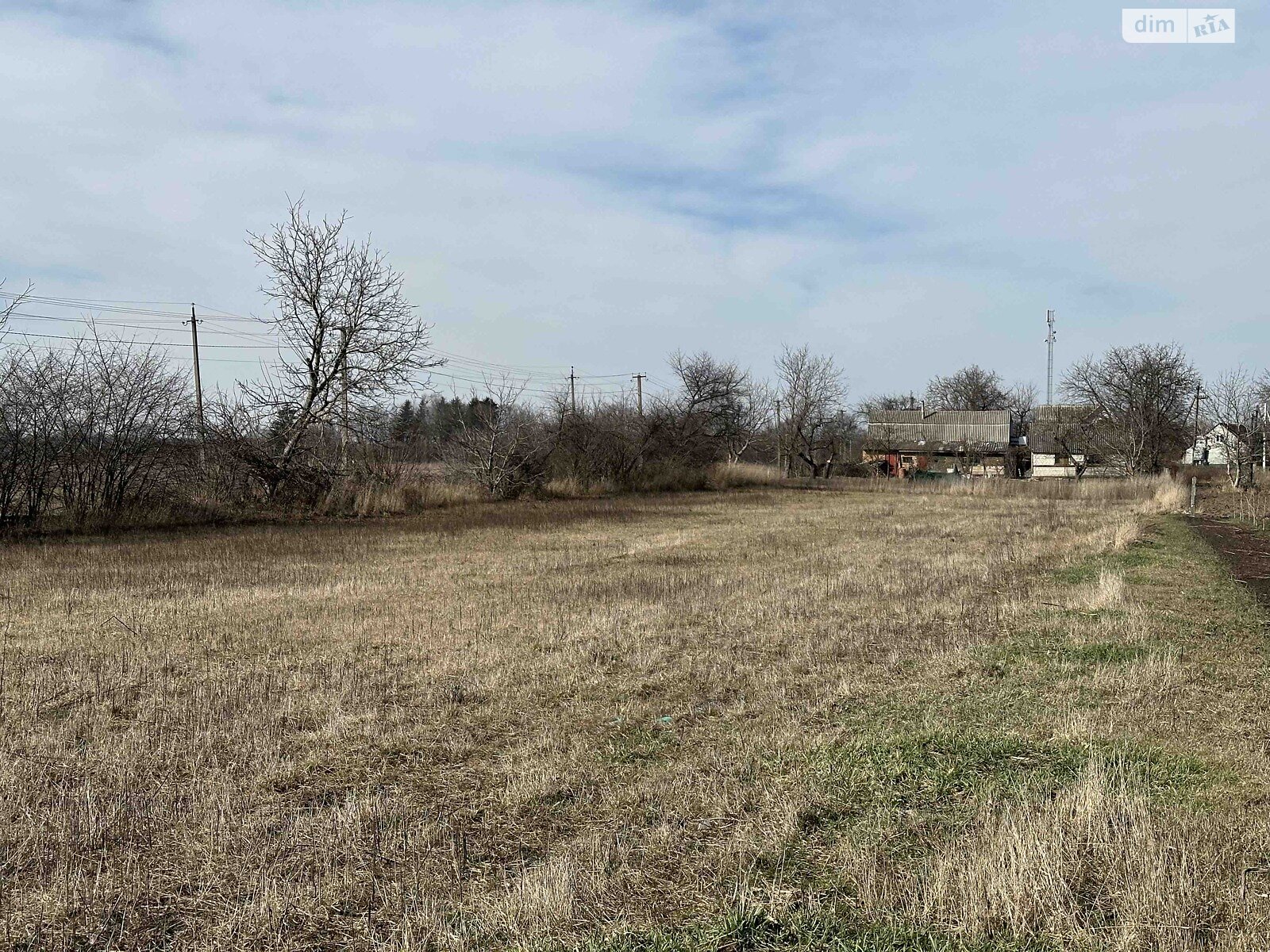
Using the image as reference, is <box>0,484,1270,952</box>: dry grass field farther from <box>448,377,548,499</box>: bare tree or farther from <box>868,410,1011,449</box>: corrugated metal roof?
<box>868,410,1011,449</box>: corrugated metal roof

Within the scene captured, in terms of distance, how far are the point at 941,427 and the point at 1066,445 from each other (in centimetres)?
1272

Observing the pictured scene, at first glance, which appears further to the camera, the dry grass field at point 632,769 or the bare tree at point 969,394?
the bare tree at point 969,394

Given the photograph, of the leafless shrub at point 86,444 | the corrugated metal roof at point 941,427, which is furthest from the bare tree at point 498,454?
the corrugated metal roof at point 941,427

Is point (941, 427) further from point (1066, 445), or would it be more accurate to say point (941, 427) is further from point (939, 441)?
point (1066, 445)

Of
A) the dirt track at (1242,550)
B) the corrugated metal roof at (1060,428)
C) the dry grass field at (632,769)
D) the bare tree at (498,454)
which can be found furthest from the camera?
the corrugated metal roof at (1060,428)

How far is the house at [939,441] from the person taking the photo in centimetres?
5897

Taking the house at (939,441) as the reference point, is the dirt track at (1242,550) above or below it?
below

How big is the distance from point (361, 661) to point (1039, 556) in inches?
444

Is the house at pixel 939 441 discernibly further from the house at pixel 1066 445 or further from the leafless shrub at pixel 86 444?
the leafless shrub at pixel 86 444

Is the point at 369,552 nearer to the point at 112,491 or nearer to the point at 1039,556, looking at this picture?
the point at 112,491

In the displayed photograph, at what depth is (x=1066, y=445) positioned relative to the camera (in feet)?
170

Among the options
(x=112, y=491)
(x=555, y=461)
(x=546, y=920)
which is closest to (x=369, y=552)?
(x=112, y=491)

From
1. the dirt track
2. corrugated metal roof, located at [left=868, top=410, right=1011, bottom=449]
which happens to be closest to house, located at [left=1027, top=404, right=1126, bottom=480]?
corrugated metal roof, located at [left=868, top=410, right=1011, bottom=449]

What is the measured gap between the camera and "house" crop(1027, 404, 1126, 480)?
46.9 metres
